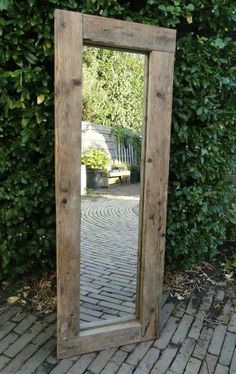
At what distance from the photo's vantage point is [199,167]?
2.67m

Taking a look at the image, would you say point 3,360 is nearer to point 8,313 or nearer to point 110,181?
point 8,313

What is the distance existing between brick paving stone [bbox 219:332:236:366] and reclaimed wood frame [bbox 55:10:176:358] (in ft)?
1.42

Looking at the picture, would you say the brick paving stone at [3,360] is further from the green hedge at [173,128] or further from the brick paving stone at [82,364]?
the green hedge at [173,128]

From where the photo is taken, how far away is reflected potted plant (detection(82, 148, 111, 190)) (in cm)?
209

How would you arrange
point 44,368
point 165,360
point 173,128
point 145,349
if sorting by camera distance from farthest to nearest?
point 173,128 < point 145,349 < point 165,360 < point 44,368

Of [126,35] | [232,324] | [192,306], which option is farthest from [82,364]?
[126,35]

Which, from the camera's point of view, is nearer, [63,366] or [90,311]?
[63,366]

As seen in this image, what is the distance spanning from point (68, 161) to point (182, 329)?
1445 millimetres

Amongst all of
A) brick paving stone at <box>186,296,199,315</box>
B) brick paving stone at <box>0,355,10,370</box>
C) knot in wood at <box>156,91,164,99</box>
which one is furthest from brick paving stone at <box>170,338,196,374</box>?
knot in wood at <box>156,91,164,99</box>

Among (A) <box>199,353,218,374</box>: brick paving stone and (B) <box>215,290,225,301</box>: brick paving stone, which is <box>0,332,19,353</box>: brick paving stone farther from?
(B) <box>215,290,225,301</box>: brick paving stone

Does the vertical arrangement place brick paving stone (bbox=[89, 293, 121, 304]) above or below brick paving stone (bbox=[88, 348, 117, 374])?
above

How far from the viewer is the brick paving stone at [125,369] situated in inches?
74.5

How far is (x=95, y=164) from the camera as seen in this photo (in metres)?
2.15

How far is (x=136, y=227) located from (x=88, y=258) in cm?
42
